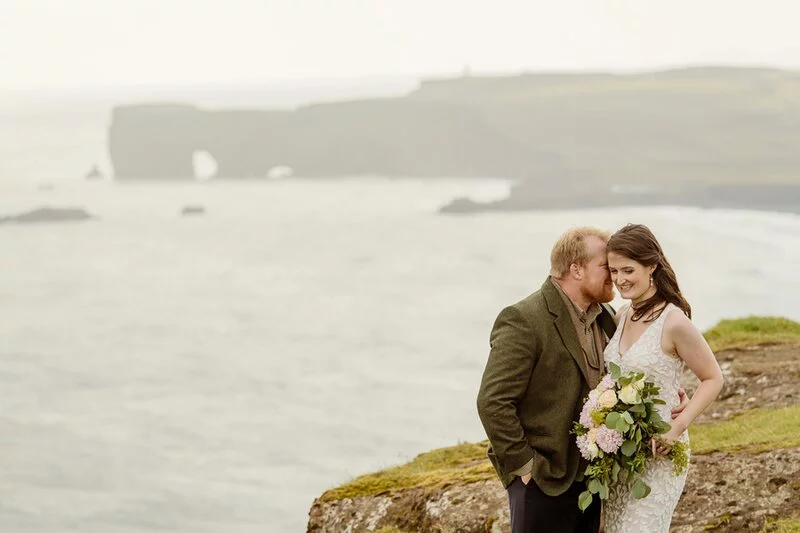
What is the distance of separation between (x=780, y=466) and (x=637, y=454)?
3.69 m

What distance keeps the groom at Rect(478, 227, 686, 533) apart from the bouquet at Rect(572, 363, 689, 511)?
163mm

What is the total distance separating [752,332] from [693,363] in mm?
12261

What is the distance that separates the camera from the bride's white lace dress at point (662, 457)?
6273mm

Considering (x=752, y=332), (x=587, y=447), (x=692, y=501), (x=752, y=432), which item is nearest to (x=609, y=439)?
(x=587, y=447)

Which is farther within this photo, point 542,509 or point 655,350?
point 542,509

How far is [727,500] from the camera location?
29.9 ft

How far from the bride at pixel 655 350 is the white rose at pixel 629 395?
0.75ft

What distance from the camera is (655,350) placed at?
6.25 meters

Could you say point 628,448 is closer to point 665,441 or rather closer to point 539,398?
point 665,441

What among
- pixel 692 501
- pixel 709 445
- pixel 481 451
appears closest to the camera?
pixel 692 501

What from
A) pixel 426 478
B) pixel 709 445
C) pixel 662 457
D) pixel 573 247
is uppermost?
pixel 573 247

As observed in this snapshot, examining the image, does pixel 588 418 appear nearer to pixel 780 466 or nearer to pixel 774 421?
pixel 780 466

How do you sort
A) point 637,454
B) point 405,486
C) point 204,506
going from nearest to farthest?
point 637,454 → point 405,486 → point 204,506

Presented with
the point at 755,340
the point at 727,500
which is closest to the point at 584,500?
the point at 727,500
